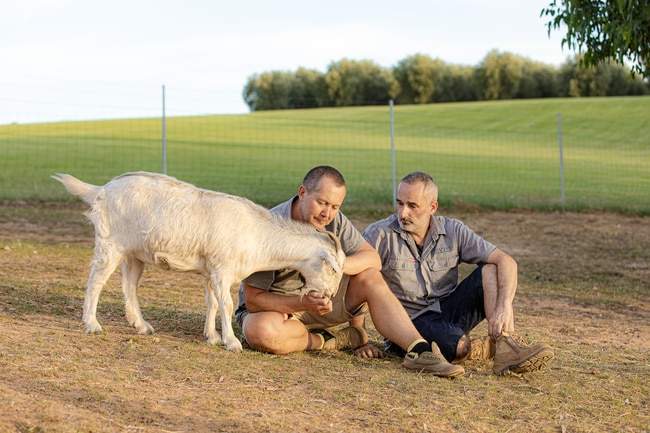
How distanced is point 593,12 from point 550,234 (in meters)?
5.12

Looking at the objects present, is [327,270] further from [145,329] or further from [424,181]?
[145,329]

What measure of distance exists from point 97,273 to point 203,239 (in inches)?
36.4

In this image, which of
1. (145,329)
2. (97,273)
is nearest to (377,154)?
(145,329)

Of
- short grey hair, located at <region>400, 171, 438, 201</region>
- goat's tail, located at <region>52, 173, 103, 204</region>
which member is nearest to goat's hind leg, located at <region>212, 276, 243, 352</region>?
goat's tail, located at <region>52, 173, 103, 204</region>

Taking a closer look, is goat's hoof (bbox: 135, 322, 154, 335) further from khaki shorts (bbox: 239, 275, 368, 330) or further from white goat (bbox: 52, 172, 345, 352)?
khaki shorts (bbox: 239, 275, 368, 330)

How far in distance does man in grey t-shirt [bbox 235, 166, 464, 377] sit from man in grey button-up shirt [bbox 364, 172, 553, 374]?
0.84 feet

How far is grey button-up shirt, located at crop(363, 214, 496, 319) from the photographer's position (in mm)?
6258

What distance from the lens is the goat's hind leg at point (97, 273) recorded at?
243 inches

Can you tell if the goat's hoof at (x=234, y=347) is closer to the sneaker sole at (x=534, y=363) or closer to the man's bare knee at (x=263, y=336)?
the man's bare knee at (x=263, y=336)

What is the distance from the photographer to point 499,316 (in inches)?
226

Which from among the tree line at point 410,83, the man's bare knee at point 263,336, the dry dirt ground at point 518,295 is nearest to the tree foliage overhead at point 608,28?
the dry dirt ground at point 518,295

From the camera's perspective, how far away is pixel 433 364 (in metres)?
5.62

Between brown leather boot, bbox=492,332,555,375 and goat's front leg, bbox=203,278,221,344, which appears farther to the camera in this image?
goat's front leg, bbox=203,278,221,344

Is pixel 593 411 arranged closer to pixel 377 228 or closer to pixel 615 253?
pixel 377 228
